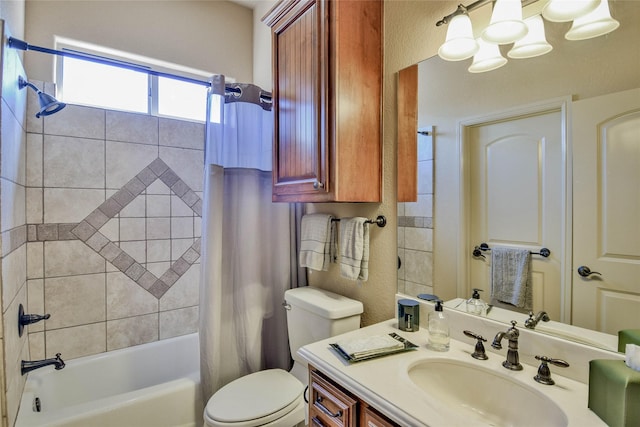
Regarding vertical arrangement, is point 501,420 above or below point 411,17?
below

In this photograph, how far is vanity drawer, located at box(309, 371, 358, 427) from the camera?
953 millimetres

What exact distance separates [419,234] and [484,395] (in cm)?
61

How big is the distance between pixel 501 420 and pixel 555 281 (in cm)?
Result: 44

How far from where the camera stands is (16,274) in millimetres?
1594

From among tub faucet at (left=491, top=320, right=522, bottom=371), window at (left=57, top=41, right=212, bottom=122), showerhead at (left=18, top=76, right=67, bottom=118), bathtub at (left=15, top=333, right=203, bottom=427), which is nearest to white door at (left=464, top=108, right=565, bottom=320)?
tub faucet at (left=491, top=320, right=522, bottom=371)

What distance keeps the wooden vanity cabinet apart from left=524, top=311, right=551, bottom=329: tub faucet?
55cm

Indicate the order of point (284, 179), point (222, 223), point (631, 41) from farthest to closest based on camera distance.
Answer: point (222, 223), point (284, 179), point (631, 41)

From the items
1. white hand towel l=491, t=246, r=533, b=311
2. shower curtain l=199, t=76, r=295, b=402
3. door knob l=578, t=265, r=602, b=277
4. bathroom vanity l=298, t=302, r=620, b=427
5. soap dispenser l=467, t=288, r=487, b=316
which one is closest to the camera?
bathroom vanity l=298, t=302, r=620, b=427

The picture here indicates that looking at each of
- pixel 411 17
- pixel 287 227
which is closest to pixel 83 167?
pixel 287 227

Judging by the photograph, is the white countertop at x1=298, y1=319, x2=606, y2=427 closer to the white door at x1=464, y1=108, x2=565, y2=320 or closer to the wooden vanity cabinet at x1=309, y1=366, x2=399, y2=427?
the wooden vanity cabinet at x1=309, y1=366, x2=399, y2=427

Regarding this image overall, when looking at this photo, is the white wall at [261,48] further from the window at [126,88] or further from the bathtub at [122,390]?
the bathtub at [122,390]

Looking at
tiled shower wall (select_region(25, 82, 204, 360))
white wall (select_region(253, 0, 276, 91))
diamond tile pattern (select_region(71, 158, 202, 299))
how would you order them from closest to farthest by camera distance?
tiled shower wall (select_region(25, 82, 204, 360)), diamond tile pattern (select_region(71, 158, 202, 299)), white wall (select_region(253, 0, 276, 91))

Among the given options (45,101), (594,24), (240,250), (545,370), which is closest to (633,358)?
(545,370)

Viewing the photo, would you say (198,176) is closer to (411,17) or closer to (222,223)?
(222,223)
